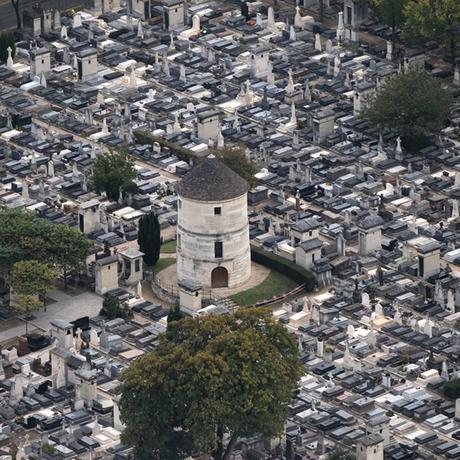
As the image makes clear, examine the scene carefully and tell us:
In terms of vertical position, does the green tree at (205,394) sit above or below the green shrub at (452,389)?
above

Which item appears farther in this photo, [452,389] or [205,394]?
[452,389]

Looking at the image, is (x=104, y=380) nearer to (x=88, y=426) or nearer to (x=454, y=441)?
(x=88, y=426)

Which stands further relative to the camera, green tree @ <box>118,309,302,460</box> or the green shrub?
the green shrub

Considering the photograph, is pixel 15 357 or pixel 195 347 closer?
pixel 195 347

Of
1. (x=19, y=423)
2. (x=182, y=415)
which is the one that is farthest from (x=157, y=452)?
(x=19, y=423)
